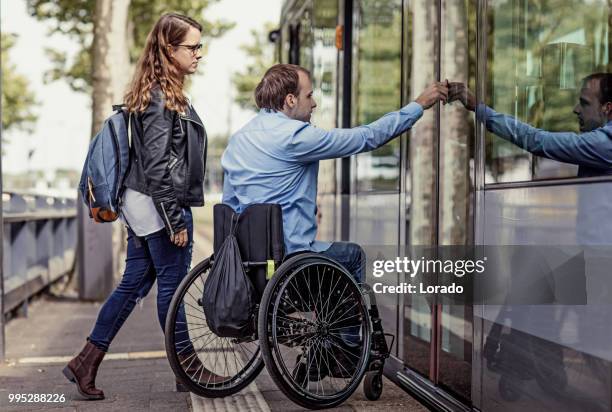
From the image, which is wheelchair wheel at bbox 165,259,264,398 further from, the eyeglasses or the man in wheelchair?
the eyeglasses

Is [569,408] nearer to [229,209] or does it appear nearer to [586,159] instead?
[586,159]

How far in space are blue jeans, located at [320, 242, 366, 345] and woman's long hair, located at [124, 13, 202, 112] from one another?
0.97 meters

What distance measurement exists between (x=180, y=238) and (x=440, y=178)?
1.19 metres

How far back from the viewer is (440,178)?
4.27m

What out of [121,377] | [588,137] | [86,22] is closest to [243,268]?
[588,137]

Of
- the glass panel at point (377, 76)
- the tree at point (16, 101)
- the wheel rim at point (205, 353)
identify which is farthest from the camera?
the tree at point (16, 101)

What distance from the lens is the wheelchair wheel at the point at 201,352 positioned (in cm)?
396

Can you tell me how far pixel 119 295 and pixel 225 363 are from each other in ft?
1.99

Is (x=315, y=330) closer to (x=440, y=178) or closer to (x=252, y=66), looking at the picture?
(x=440, y=178)

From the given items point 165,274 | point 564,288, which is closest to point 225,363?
point 165,274

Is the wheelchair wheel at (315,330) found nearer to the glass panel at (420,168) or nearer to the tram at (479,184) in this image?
the tram at (479,184)

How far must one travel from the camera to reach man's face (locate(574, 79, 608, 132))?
2.81 metres

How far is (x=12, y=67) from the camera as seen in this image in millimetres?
40062

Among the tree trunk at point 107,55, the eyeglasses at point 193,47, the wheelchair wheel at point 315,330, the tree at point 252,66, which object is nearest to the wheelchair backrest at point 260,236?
the wheelchair wheel at point 315,330
